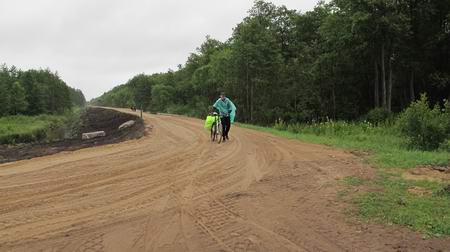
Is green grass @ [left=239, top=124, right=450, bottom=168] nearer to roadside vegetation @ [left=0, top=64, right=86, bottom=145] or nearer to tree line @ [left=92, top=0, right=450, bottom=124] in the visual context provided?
tree line @ [left=92, top=0, right=450, bottom=124]

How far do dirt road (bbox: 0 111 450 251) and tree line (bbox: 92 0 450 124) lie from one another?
1065 inches

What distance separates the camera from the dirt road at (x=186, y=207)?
5.57 m

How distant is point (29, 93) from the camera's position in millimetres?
75375

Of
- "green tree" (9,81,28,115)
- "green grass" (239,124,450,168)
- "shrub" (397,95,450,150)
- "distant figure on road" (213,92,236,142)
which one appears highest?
"green tree" (9,81,28,115)

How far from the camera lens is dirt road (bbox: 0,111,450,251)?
5570 mm

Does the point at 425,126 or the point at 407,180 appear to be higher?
the point at 425,126

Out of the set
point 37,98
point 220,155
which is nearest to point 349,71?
point 220,155

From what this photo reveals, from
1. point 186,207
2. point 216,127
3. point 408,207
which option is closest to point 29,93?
point 216,127

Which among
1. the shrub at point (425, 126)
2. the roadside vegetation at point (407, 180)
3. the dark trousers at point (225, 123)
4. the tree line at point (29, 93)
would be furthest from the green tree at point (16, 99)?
the shrub at point (425, 126)

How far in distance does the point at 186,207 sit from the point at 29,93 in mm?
76480

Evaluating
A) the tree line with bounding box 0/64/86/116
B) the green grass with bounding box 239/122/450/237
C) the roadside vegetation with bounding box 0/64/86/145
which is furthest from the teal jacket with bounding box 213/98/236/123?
the tree line with bounding box 0/64/86/116

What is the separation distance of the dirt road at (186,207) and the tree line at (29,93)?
56.2m

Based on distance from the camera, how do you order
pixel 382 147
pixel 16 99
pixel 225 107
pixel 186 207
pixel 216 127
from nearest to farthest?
pixel 186 207 < pixel 382 147 < pixel 225 107 < pixel 216 127 < pixel 16 99

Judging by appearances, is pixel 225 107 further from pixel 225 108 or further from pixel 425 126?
pixel 425 126
